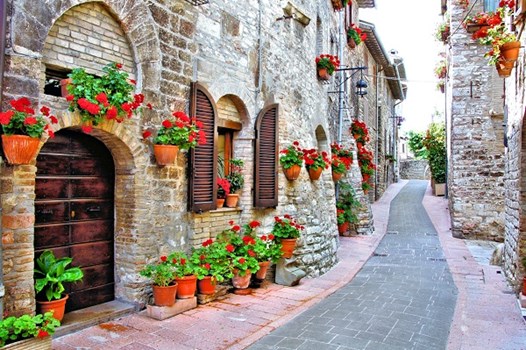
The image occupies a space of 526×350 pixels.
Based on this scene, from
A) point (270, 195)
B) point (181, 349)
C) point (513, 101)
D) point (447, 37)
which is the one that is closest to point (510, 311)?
point (513, 101)

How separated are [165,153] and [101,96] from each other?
1.20 m

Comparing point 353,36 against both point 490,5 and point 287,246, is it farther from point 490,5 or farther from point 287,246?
point 287,246

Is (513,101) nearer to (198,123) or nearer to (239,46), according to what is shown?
(239,46)

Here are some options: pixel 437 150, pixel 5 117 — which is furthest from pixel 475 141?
pixel 5 117

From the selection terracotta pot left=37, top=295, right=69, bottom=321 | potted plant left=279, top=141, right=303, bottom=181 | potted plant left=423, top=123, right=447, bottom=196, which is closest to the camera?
terracotta pot left=37, top=295, right=69, bottom=321

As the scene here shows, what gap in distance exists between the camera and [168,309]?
5.20 metres

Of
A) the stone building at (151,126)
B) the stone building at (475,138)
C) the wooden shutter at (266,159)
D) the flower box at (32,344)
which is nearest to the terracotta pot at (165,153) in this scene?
the stone building at (151,126)

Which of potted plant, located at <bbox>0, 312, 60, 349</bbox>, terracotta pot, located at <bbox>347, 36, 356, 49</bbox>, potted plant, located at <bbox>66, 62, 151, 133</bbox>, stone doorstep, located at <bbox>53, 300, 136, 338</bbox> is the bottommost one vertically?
stone doorstep, located at <bbox>53, 300, 136, 338</bbox>

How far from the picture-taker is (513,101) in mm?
7184

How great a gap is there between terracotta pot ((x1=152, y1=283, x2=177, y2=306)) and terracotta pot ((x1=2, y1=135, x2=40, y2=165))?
2235 millimetres

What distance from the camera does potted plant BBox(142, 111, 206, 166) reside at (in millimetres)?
5352

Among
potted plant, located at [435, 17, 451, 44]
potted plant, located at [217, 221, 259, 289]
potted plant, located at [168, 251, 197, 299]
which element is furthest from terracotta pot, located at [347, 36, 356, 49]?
potted plant, located at [168, 251, 197, 299]

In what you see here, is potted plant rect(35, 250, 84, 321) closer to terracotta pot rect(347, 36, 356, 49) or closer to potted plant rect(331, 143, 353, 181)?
potted plant rect(331, 143, 353, 181)

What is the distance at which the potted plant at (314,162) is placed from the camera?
871 cm
